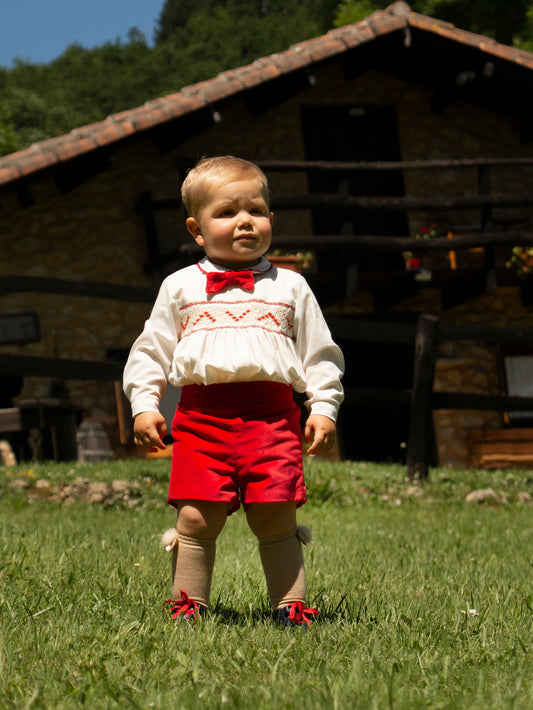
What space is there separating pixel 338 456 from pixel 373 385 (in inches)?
71.2

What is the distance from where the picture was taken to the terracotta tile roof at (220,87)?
29.5ft

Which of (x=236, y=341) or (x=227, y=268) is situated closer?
(x=236, y=341)

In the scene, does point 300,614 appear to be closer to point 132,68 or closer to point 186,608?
point 186,608

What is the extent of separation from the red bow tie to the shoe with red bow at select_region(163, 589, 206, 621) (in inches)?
37.4

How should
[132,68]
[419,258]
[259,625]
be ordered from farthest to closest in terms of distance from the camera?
[132,68]
[419,258]
[259,625]

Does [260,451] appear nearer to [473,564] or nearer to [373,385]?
[473,564]

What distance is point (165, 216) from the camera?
35.1ft

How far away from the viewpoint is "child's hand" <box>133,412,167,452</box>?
2402 millimetres

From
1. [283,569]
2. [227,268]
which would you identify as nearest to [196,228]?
[227,268]

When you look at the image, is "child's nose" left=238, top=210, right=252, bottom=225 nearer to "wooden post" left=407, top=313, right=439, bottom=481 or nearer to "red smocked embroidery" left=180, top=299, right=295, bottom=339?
"red smocked embroidery" left=180, top=299, right=295, bottom=339

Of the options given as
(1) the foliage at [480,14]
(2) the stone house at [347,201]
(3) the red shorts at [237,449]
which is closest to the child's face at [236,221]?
(3) the red shorts at [237,449]

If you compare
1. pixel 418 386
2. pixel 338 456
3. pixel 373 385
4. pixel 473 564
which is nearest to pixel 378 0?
pixel 373 385

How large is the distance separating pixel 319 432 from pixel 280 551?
38 cm

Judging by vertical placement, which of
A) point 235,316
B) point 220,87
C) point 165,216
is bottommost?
point 235,316
